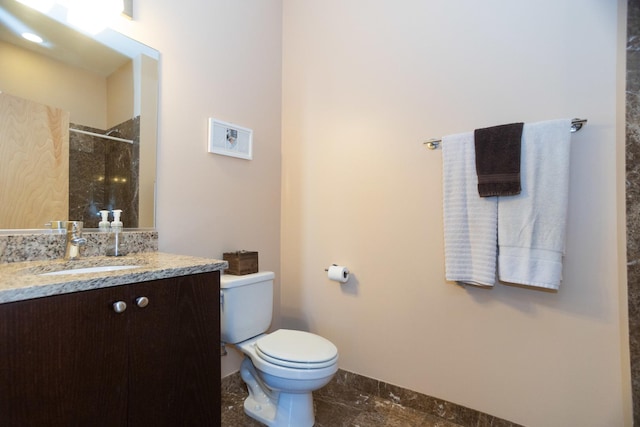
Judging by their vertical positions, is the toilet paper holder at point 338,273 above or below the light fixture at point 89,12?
below

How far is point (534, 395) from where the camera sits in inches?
56.2

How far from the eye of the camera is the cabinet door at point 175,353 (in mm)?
931

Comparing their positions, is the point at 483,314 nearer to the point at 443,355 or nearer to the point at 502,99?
the point at 443,355

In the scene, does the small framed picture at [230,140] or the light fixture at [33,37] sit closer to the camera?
the light fixture at [33,37]

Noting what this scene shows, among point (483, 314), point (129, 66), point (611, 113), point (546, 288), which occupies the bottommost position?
point (483, 314)

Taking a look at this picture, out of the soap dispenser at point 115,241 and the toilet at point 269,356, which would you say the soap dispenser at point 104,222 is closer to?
the soap dispenser at point 115,241

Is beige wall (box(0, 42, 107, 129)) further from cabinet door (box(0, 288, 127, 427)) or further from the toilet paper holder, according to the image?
the toilet paper holder

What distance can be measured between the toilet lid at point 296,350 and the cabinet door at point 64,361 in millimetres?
637

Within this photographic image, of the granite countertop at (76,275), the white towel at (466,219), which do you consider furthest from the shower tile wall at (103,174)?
the white towel at (466,219)

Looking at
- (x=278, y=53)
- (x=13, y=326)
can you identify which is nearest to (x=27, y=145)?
(x=13, y=326)

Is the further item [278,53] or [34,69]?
[278,53]

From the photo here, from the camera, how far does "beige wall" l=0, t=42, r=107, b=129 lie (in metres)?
1.18

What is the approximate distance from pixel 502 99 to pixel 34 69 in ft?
6.75

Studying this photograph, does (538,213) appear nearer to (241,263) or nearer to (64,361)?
(241,263)
